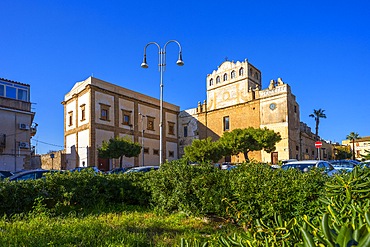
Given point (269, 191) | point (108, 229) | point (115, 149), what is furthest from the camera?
point (115, 149)

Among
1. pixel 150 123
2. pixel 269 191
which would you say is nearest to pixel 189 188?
pixel 269 191

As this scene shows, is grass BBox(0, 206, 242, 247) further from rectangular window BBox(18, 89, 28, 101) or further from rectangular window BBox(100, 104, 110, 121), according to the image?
rectangular window BBox(100, 104, 110, 121)

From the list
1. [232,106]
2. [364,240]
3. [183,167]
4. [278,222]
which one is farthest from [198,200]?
[232,106]

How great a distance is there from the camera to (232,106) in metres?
42.0

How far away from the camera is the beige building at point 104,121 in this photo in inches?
1302

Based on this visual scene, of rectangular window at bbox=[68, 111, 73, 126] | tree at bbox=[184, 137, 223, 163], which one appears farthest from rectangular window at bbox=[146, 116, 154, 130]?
rectangular window at bbox=[68, 111, 73, 126]

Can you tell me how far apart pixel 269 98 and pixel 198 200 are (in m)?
32.3

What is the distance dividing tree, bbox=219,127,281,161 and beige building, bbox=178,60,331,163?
12.5 ft

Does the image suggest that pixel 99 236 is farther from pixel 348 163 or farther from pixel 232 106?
pixel 232 106

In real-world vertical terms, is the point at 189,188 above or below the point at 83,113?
below

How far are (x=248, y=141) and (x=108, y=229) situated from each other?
1109 inches

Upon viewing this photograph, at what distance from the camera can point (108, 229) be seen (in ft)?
18.9

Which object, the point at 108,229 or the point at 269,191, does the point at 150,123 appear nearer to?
the point at 108,229

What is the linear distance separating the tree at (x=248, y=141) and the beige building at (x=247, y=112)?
3.80 m
